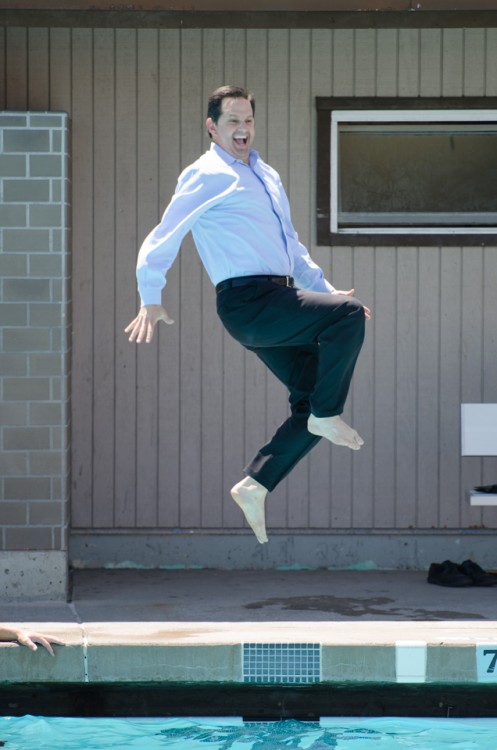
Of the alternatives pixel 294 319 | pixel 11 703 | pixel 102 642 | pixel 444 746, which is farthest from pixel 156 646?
pixel 294 319

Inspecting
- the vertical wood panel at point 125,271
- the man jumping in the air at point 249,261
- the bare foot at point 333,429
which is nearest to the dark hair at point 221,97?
the man jumping in the air at point 249,261

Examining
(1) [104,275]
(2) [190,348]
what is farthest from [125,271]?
(2) [190,348]

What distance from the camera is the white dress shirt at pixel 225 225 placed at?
5.77m

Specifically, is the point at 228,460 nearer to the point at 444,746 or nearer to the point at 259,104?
the point at 259,104

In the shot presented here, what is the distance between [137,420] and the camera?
9.28 meters

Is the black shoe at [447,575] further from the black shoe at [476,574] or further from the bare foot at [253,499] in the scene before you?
the bare foot at [253,499]

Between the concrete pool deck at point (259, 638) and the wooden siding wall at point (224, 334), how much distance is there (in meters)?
0.90

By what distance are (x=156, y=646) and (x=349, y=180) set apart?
339cm

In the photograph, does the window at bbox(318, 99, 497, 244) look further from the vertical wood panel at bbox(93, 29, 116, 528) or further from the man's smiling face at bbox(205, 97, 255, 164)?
the man's smiling face at bbox(205, 97, 255, 164)

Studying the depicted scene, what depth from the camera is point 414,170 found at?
9.05 meters

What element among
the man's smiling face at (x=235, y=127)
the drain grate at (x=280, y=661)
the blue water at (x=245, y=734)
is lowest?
the blue water at (x=245, y=734)

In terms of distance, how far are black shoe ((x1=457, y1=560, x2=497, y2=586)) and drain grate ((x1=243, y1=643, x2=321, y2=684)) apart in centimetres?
196

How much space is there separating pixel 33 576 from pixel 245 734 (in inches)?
71.1

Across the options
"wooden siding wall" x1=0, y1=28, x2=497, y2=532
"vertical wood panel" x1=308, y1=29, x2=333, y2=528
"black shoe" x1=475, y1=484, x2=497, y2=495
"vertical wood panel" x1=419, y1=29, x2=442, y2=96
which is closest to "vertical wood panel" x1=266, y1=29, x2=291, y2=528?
"wooden siding wall" x1=0, y1=28, x2=497, y2=532
